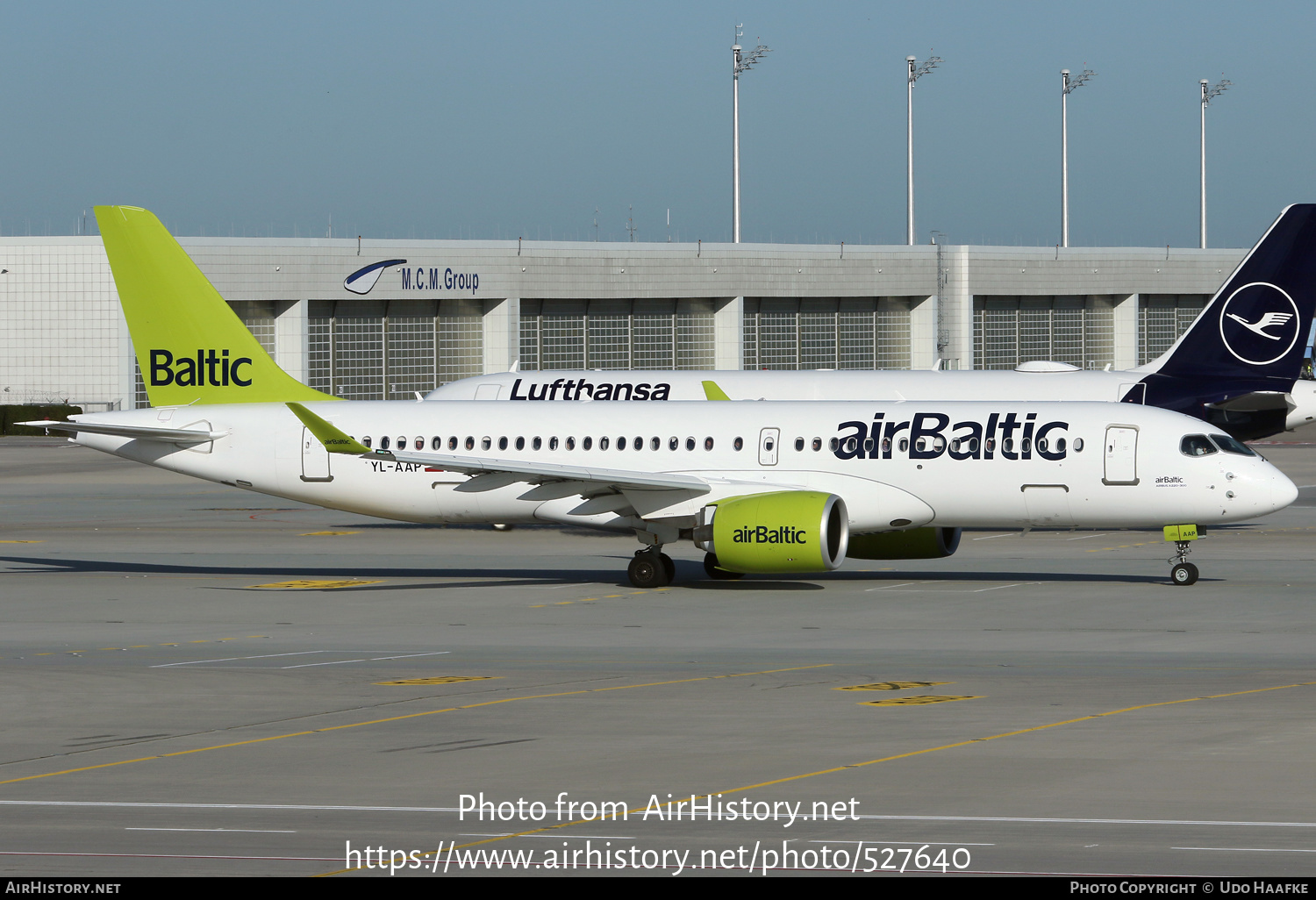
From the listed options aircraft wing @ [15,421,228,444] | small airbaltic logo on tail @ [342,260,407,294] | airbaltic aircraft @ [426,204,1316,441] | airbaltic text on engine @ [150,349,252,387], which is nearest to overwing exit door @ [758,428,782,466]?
airbaltic aircraft @ [426,204,1316,441]

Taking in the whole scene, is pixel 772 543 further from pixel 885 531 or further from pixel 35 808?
pixel 35 808

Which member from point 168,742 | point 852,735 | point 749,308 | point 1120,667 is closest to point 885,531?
point 1120,667

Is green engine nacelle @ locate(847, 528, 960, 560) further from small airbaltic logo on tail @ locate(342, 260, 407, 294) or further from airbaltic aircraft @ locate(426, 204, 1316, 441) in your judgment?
small airbaltic logo on tail @ locate(342, 260, 407, 294)

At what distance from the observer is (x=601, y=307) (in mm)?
107438

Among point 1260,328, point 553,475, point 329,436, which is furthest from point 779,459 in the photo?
point 1260,328

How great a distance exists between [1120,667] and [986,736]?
5.90 m

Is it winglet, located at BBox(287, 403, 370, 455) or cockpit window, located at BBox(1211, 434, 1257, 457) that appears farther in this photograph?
cockpit window, located at BBox(1211, 434, 1257, 457)

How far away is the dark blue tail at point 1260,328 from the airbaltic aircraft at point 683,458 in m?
13.2

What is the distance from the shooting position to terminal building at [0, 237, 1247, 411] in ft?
305

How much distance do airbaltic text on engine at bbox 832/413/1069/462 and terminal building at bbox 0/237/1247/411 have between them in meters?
62.5

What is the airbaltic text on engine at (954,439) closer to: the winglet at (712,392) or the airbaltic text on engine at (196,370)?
the winglet at (712,392)

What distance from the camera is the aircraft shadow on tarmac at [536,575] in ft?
114

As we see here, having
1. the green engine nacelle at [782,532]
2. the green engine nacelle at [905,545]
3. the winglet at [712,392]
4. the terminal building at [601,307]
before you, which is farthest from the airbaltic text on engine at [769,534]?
the terminal building at [601,307]

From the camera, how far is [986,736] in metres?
18.5
